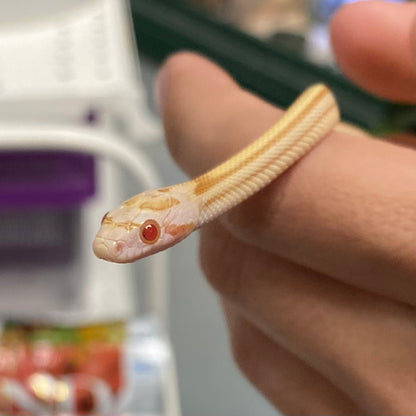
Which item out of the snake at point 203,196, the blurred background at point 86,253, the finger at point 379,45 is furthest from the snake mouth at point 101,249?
the blurred background at point 86,253

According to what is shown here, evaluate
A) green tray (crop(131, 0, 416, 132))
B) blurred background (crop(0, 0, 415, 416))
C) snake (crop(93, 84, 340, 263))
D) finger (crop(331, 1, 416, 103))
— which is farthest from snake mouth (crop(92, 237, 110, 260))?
green tray (crop(131, 0, 416, 132))

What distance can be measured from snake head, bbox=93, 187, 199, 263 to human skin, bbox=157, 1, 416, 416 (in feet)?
0.13

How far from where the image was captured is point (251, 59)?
151cm

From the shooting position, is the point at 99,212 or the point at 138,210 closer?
the point at 138,210

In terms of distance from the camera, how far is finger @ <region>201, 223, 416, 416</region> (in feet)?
1.16

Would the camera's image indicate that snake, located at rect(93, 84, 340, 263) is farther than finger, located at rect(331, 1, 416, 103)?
No

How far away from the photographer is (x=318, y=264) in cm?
34

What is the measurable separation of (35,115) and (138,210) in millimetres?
628

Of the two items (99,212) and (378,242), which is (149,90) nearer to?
(99,212)

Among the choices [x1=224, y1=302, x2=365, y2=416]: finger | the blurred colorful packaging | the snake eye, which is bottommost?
the blurred colorful packaging

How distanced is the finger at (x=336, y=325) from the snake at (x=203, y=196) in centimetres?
7

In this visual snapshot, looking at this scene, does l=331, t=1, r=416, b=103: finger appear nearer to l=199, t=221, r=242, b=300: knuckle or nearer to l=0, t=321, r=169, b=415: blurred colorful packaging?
l=199, t=221, r=242, b=300: knuckle

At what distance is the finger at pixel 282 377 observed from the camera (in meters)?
0.42

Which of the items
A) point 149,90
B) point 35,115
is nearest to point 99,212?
point 35,115
